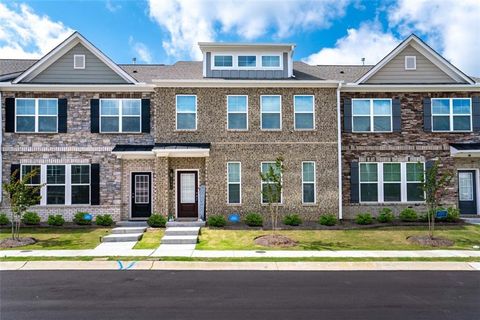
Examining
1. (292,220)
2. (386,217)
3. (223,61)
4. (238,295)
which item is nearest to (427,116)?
(386,217)

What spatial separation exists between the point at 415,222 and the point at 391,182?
7.14 ft

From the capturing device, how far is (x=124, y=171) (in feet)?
56.2

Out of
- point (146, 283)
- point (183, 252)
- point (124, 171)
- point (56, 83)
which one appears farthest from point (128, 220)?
point (146, 283)

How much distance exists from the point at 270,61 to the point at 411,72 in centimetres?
713

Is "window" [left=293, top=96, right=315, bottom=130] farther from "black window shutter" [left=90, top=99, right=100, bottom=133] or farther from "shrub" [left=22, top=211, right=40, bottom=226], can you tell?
"shrub" [left=22, top=211, right=40, bottom=226]

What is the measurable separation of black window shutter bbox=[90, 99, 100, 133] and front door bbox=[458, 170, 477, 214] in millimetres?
17969

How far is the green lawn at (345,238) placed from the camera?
13.0 m

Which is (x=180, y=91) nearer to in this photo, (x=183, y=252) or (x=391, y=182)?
(x=183, y=252)

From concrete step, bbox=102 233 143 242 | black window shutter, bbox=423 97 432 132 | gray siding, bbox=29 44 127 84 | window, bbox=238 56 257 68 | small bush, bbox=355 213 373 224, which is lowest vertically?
concrete step, bbox=102 233 143 242

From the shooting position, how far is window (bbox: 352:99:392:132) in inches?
695

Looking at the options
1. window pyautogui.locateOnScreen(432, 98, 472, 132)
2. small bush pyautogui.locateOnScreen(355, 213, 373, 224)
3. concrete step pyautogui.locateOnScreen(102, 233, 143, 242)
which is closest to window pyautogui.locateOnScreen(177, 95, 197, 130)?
concrete step pyautogui.locateOnScreen(102, 233, 143, 242)

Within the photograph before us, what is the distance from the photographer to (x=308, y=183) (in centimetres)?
1669

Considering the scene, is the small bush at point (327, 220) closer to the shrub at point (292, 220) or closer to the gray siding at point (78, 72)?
the shrub at point (292, 220)

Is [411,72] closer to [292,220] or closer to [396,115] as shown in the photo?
[396,115]
